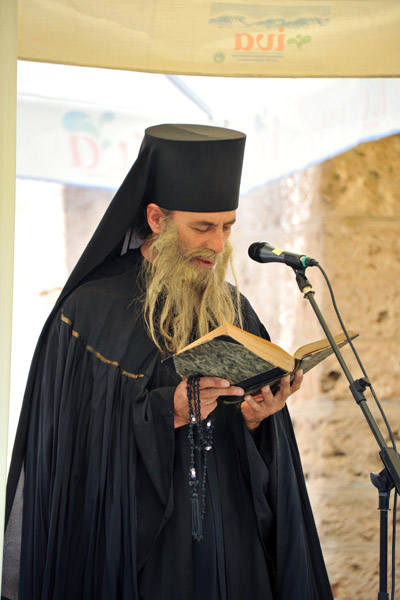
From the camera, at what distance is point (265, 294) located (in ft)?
11.2

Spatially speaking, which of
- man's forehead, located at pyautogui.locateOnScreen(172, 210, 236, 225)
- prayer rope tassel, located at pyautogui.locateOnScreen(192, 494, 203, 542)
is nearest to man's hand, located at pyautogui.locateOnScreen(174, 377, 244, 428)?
prayer rope tassel, located at pyautogui.locateOnScreen(192, 494, 203, 542)

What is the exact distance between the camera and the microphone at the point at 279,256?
6.41 feet

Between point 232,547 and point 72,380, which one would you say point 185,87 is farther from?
point 232,547

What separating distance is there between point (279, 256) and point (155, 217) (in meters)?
0.69

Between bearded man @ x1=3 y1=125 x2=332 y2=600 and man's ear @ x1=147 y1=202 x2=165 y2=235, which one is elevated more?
man's ear @ x1=147 y1=202 x2=165 y2=235

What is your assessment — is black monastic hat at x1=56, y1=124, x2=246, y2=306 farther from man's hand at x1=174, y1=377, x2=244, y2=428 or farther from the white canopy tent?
man's hand at x1=174, y1=377, x2=244, y2=428

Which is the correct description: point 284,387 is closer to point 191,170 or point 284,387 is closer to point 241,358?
point 241,358

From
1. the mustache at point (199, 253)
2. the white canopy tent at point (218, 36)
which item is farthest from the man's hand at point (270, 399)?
the white canopy tent at point (218, 36)

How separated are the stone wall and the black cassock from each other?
0.86m

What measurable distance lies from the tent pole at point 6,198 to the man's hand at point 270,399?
0.81m

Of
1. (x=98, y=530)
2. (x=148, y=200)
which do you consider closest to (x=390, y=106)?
(x=148, y=200)

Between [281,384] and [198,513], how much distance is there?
1.63ft

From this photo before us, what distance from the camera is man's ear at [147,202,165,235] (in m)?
2.54

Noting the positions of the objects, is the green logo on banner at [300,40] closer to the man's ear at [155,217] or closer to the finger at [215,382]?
the man's ear at [155,217]
